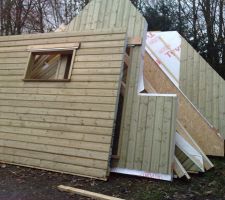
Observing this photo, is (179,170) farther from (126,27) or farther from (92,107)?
(126,27)

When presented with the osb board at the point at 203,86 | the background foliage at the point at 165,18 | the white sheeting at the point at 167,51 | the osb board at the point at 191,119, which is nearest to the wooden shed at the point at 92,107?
the osb board at the point at 191,119

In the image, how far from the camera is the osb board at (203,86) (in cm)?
930

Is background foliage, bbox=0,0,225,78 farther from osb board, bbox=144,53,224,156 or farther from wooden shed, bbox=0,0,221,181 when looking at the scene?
wooden shed, bbox=0,0,221,181

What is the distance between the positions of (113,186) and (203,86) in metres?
4.85

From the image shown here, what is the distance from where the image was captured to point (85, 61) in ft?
23.7

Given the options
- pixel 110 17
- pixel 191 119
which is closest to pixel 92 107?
pixel 110 17

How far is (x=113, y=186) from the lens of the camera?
234 inches

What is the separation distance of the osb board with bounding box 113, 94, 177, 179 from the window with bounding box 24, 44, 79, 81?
180 cm

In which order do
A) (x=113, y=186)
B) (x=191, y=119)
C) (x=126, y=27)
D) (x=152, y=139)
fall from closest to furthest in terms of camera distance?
(x=113, y=186), (x=152, y=139), (x=126, y=27), (x=191, y=119)

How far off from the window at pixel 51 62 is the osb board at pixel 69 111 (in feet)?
0.44

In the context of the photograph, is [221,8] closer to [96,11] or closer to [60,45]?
[96,11]

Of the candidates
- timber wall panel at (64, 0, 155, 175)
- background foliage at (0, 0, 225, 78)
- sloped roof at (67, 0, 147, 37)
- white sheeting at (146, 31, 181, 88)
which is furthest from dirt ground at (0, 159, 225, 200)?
background foliage at (0, 0, 225, 78)

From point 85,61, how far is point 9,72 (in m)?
2.01

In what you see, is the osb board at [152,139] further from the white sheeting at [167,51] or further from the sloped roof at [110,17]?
the white sheeting at [167,51]
